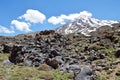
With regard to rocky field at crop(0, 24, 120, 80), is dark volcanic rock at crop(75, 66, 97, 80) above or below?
below

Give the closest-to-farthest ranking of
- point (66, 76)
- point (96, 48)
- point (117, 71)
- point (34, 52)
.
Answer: point (66, 76), point (117, 71), point (34, 52), point (96, 48)

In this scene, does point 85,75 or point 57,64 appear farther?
point 57,64

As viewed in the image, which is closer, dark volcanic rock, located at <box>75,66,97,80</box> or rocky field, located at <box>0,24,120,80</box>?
dark volcanic rock, located at <box>75,66,97,80</box>

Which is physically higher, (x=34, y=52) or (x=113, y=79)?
(x=34, y=52)

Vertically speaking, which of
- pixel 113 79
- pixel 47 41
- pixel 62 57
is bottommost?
pixel 113 79

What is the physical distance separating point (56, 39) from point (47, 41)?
635cm

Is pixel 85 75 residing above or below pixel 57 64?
below

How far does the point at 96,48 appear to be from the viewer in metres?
55.1

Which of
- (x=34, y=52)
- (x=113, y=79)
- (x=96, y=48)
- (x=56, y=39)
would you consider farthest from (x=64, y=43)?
(x=113, y=79)

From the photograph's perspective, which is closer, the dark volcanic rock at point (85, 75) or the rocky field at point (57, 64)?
the dark volcanic rock at point (85, 75)

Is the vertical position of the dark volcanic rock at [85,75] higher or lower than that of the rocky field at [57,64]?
lower

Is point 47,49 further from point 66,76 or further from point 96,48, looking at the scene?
point 66,76

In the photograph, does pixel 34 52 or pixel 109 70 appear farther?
pixel 34 52

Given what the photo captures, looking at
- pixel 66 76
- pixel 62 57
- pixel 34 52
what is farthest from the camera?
pixel 34 52
